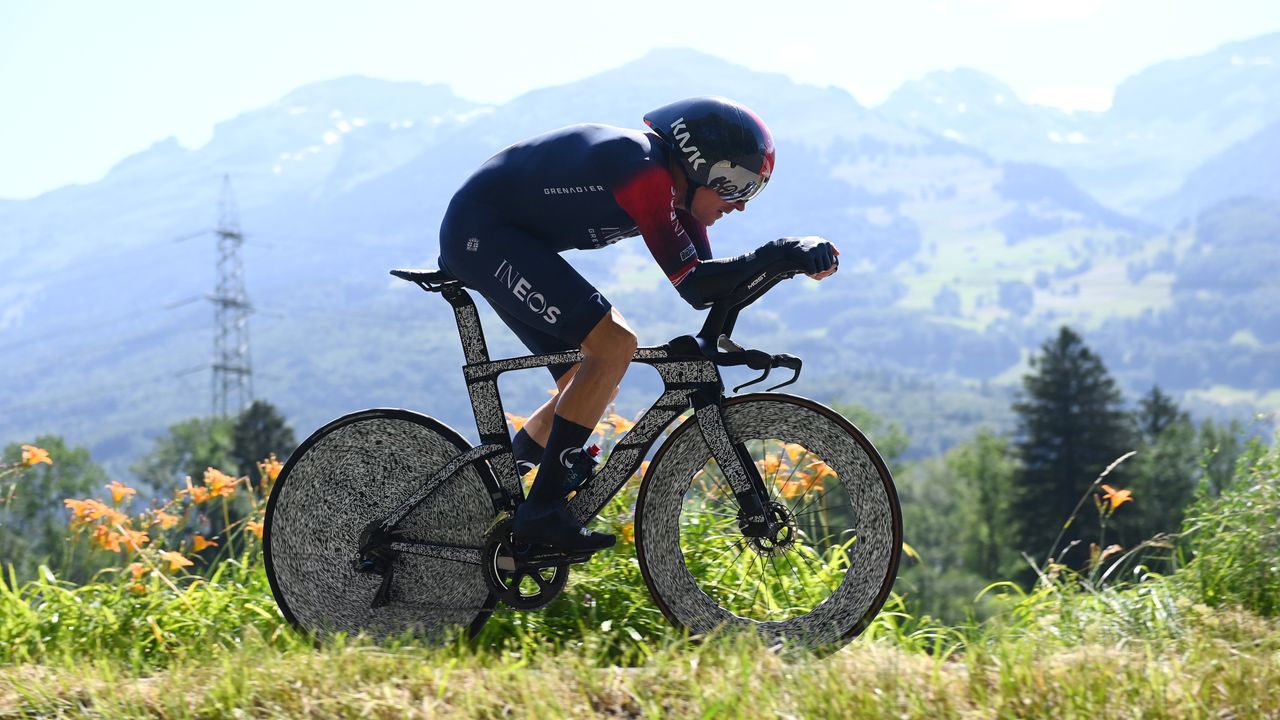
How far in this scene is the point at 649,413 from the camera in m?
4.32

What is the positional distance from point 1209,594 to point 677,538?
6.78 ft

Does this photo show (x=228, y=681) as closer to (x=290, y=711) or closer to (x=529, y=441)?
(x=290, y=711)

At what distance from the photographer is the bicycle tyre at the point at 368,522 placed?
458 cm

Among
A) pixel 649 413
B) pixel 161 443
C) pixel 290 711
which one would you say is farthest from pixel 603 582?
pixel 161 443

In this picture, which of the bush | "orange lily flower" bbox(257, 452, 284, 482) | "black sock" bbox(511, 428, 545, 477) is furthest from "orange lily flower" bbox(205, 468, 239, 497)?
the bush

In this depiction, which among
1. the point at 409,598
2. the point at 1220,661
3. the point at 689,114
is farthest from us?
the point at 409,598

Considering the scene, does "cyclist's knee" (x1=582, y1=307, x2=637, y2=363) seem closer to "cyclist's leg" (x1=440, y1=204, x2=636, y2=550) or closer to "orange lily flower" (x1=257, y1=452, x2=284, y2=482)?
"cyclist's leg" (x1=440, y1=204, x2=636, y2=550)

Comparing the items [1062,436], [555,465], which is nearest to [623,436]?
[555,465]

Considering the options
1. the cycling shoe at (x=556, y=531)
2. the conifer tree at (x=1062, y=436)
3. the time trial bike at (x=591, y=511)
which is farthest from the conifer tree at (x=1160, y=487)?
the cycling shoe at (x=556, y=531)

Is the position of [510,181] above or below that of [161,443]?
above

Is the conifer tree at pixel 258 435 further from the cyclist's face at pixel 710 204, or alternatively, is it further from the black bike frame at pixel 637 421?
the cyclist's face at pixel 710 204

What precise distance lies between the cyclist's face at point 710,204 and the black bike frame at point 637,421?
1.28 feet

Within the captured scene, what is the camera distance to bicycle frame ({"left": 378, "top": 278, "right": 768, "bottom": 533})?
4262mm

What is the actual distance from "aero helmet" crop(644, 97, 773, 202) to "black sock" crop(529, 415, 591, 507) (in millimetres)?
1042
